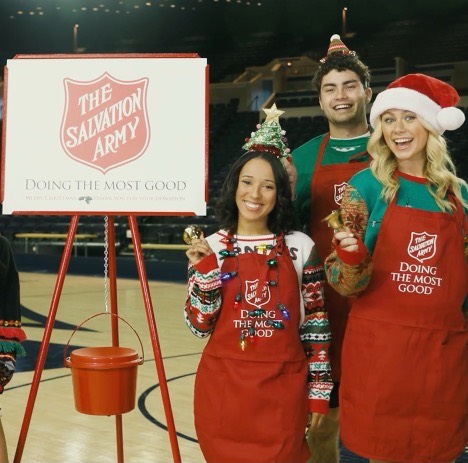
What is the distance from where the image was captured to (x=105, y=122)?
237 cm

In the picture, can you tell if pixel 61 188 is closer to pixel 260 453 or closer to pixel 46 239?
pixel 260 453

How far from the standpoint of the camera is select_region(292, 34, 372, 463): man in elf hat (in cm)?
231

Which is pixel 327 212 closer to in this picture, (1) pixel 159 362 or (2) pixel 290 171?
(2) pixel 290 171

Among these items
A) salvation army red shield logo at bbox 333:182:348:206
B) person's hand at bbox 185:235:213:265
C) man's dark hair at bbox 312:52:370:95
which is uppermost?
man's dark hair at bbox 312:52:370:95

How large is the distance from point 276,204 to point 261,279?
224 mm

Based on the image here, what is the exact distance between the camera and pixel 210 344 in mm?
1981

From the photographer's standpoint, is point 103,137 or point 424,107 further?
point 103,137

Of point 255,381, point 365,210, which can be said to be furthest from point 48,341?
point 365,210

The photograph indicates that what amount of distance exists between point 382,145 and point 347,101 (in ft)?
1.42

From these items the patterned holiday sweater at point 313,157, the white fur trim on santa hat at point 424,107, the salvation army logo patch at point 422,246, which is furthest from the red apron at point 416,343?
the patterned holiday sweater at point 313,157

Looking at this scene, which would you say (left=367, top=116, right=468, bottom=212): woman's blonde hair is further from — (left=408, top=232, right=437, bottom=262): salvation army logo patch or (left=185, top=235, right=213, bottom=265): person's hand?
(left=185, top=235, right=213, bottom=265): person's hand

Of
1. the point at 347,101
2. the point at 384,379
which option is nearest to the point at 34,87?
the point at 347,101

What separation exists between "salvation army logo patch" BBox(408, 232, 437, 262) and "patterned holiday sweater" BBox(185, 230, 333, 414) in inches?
11.7

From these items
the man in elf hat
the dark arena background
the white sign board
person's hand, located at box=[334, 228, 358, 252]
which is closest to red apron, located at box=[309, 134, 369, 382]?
the man in elf hat
